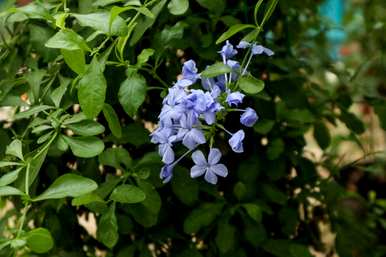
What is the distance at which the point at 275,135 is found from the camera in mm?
1277

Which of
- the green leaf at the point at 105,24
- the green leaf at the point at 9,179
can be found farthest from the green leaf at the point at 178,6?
the green leaf at the point at 9,179

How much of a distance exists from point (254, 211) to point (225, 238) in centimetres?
7

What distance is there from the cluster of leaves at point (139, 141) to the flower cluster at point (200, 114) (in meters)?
0.06

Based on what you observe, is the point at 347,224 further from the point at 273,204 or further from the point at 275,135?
the point at 275,135

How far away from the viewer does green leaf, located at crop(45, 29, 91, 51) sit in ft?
2.88

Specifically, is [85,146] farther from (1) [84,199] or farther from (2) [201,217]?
(2) [201,217]

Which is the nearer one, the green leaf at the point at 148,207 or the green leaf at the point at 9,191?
the green leaf at the point at 9,191

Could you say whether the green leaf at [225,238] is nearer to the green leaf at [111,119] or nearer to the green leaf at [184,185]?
the green leaf at [184,185]

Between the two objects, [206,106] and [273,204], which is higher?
[206,106]

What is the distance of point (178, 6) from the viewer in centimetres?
97

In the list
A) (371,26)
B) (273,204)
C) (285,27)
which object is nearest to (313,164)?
(273,204)

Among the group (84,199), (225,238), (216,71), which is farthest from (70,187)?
(225,238)

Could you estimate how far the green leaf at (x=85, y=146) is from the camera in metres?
0.93

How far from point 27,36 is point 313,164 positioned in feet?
2.06
